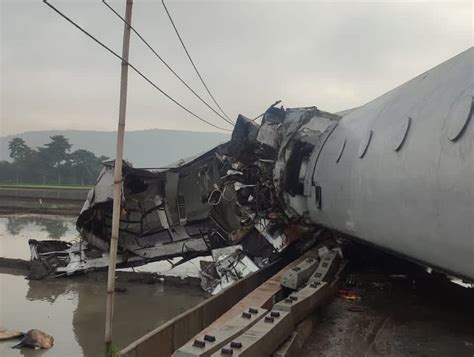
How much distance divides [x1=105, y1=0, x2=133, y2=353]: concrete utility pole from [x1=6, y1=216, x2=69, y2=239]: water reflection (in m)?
17.7

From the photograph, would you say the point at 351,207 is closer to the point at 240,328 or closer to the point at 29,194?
the point at 240,328

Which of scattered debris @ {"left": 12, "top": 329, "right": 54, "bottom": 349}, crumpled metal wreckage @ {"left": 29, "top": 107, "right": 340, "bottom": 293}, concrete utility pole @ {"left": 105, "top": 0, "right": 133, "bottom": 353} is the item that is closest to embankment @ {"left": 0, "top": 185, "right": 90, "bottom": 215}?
crumpled metal wreckage @ {"left": 29, "top": 107, "right": 340, "bottom": 293}

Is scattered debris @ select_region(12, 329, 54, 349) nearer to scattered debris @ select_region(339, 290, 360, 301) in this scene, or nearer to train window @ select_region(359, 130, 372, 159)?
scattered debris @ select_region(339, 290, 360, 301)

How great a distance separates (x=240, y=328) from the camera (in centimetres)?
322

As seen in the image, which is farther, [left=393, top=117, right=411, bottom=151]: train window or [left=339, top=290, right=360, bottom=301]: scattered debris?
[left=339, top=290, right=360, bottom=301]: scattered debris

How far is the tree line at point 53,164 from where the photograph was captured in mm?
79500

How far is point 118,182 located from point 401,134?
307 centimetres

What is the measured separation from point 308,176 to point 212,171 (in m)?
5.30

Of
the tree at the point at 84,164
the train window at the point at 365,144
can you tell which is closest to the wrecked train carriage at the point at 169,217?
the train window at the point at 365,144

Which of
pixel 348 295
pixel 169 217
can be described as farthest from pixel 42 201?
pixel 348 295

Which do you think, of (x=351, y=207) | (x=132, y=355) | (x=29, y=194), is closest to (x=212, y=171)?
(x=351, y=207)

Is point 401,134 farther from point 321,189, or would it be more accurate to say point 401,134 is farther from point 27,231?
point 27,231

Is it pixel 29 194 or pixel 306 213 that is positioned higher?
pixel 306 213

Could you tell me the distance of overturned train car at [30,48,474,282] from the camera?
9.12ft
